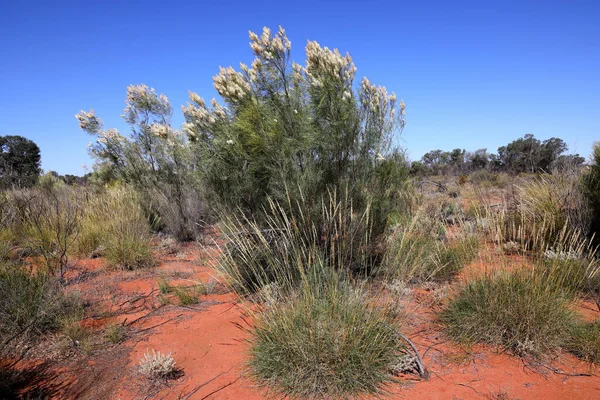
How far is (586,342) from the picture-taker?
292 cm

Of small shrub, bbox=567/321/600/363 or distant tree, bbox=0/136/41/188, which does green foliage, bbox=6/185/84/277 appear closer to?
small shrub, bbox=567/321/600/363

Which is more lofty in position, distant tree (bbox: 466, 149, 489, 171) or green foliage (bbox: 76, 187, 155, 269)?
distant tree (bbox: 466, 149, 489, 171)

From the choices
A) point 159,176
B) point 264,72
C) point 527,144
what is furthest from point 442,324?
point 527,144

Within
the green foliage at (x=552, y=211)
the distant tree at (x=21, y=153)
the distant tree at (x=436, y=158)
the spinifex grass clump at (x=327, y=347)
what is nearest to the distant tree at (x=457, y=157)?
the distant tree at (x=436, y=158)

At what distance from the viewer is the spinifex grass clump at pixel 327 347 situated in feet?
8.66

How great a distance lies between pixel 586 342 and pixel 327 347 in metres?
2.40

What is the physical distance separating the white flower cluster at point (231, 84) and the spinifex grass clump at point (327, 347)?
3132 mm

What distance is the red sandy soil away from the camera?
8.79 ft

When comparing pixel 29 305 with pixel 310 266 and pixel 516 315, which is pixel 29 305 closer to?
pixel 310 266

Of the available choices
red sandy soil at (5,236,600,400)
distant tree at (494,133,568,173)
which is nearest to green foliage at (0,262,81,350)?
red sandy soil at (5,236,600,400)

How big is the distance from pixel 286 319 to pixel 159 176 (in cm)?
750

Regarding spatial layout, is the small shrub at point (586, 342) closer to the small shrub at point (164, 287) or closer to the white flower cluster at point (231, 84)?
the white flower cluster at point (231, 84)

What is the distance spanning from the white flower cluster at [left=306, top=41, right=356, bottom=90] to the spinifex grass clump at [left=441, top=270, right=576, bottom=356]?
3221 millimetres

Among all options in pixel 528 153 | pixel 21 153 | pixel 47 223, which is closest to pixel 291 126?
pixel 47 223
